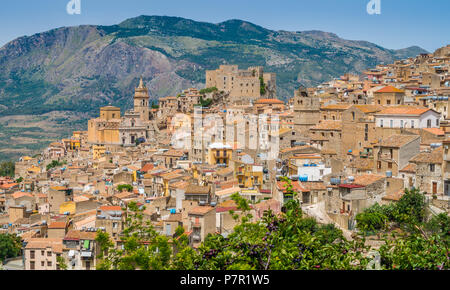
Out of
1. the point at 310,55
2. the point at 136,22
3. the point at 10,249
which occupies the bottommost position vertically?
the point at 10,249

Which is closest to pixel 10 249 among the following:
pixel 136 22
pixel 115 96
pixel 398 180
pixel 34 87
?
pixel 398 180

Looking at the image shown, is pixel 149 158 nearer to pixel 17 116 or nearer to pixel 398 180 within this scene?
pixel 398 180

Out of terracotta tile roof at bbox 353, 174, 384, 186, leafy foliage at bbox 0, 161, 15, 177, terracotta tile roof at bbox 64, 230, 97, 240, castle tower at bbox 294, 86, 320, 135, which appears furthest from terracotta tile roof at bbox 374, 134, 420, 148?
leafy foliage at bbox 0, 161, 15, 177

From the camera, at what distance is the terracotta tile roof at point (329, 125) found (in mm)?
26145

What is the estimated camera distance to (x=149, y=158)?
34.0 m

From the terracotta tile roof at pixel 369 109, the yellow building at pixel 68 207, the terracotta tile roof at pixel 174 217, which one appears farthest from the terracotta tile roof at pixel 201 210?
the terracotta tile roof at pixel 369 109

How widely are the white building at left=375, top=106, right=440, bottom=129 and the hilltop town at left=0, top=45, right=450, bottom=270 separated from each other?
45 mm

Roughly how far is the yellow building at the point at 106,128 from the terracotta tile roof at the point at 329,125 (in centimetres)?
2504

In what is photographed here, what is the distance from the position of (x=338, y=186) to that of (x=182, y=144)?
729 inches

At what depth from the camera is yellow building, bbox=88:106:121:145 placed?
49156 millimetres

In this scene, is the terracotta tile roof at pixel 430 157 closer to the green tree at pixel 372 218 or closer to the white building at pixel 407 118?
the green tree at pixel 372 218

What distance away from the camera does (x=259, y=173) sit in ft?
78.8

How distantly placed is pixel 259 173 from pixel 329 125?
17.2 feet

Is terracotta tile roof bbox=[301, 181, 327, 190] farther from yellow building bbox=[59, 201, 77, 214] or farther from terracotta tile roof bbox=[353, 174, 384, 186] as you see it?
yellow building bbox=[59, 201, 77, 214]
